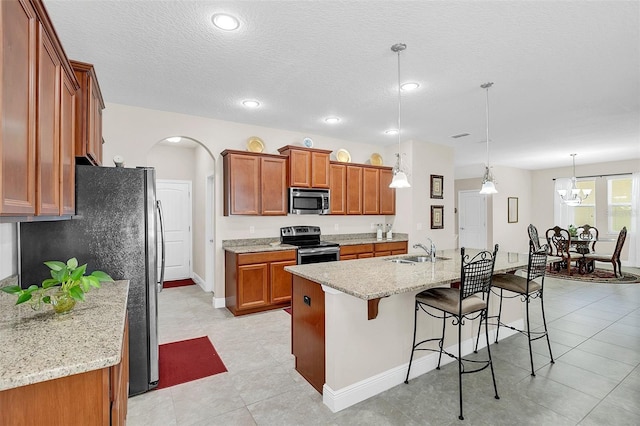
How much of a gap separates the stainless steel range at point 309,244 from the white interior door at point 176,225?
2573 millimetres

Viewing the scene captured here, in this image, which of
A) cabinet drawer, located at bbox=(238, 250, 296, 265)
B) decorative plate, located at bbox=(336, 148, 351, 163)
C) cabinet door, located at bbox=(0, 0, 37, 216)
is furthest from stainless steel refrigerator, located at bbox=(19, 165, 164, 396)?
decorative plate, located at bbox=(336, 148, 351, 163)

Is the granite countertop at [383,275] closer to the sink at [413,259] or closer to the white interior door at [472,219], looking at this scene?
the sink at [413,259]

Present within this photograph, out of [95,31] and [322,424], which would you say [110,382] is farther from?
[95,31]

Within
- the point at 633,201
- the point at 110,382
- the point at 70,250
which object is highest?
the point at 633,201

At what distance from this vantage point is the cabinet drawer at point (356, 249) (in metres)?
4.93

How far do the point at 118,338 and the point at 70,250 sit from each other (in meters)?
1.30

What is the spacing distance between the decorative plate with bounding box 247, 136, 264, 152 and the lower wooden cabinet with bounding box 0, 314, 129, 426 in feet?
12.7

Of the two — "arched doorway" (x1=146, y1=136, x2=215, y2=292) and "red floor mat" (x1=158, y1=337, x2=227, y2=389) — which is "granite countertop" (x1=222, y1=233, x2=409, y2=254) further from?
"red floor mat" (x1=158, y1=337, x2=227, y2=389)

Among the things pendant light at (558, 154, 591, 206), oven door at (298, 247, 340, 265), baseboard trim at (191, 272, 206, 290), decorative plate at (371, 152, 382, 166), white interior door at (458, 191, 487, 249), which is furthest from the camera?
white interior door at (458, 191, 487, 249)

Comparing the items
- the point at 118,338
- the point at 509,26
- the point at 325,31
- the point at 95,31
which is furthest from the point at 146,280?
the point at 509,26

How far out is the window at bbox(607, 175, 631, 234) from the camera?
7.70 metres

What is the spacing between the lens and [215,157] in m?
4.53

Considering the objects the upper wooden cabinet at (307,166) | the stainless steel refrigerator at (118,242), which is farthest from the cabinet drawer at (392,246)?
the stainless steel refrigerator at (118,242)

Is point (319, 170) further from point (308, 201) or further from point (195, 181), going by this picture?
point (195, 181)
